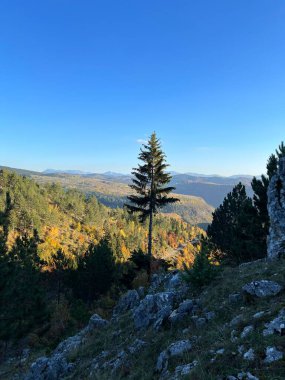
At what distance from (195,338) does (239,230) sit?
22.0 metres

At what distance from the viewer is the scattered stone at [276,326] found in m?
7.70

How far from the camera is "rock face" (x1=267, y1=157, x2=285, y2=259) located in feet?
60.5

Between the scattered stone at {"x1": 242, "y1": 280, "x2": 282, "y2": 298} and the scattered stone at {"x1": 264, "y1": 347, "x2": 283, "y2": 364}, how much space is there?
13.2 ft

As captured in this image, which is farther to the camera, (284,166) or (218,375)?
(284,166)

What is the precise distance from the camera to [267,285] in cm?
1107

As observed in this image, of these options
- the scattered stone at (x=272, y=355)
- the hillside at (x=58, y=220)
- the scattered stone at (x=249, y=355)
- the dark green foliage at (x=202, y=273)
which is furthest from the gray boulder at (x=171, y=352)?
the hillside at (x=58, y=220)

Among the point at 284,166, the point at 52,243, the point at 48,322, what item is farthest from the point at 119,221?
the point at 284,166

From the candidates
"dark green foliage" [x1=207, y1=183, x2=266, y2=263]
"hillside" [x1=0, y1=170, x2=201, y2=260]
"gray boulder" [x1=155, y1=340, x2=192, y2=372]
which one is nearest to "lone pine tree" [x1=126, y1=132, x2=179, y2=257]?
"dark green foliage" [x1=207, y1=183, x2=266, y2=263]

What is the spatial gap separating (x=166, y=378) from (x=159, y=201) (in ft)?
69.4

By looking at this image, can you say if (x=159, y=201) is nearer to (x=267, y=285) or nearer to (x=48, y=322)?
(x=267, y=285)

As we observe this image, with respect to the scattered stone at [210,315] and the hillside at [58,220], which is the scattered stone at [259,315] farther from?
the hillside at [58,220]

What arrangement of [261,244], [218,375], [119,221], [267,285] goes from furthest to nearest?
[119,221] → [261,244] → [267,285] → [218,375]

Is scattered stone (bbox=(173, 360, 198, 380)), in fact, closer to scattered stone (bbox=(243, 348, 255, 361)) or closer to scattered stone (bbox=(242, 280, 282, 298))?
scattered stone (bbox=(243, 348, 255, 361))

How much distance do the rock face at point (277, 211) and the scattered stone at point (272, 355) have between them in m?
12.0
